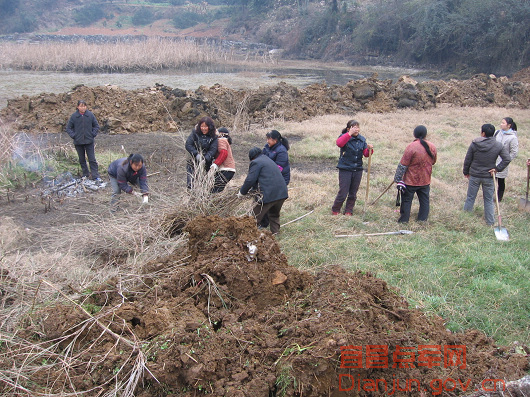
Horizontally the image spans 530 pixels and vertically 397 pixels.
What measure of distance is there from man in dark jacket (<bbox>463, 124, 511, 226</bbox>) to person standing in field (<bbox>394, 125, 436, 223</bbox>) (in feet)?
2.61

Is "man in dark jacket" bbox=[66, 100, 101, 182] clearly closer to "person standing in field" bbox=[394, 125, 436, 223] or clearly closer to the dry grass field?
the dry grass field

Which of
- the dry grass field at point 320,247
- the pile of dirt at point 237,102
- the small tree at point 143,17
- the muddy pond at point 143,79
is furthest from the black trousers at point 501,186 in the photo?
the small tree at point 143,17

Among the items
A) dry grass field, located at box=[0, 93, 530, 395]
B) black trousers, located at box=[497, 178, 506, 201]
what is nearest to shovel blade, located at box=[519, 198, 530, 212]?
dry grass field, located at box=[0, 93, 530, 395]

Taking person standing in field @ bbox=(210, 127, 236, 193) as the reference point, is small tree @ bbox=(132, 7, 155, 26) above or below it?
above

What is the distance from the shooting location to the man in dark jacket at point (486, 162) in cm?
657

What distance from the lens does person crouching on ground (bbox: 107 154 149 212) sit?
6021 millimetres

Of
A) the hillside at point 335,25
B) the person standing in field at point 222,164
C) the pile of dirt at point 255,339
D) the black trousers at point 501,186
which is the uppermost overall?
the hillside at point 335,25

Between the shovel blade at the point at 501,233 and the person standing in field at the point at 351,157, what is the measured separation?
2131mm

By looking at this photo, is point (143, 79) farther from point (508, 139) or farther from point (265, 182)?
point (508, 139)

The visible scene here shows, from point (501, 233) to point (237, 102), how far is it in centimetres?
1183

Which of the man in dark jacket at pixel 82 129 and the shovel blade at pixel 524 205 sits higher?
the man in dark jacket at pixel 82 129

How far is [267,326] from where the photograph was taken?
3180 mm

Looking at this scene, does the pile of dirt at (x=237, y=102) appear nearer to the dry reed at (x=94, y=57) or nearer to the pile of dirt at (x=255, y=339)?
the pile of dirt at (x=255, y=339)

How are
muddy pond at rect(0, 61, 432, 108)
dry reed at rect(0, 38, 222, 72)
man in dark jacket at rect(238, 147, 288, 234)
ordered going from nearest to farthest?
man in dark jacket at rect(238, 147, 288, 234) → muddy pond at rect(0, 61, 432, 108) → dry reed at rect(0, 38, 222, 72)
